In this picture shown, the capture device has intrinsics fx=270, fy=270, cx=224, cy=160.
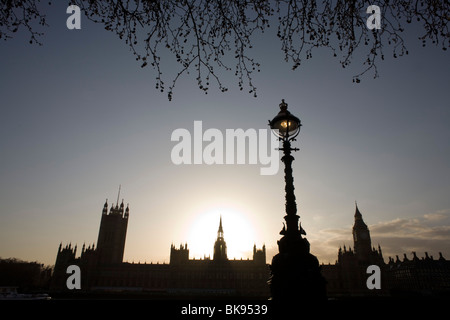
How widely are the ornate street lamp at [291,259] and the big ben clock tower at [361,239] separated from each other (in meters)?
98.1

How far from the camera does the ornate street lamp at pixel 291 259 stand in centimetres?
533

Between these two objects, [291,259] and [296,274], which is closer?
[296,274]

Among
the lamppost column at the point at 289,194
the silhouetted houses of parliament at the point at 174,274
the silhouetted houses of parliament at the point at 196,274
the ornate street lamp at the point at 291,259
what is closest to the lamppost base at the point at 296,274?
the ornate street lamp at the point at 291,259

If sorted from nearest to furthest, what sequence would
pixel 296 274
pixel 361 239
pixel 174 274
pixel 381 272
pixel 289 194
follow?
pixel 296 274, pixel 289 194, pixel 174 274, pixel 381 272, pixel 361 239

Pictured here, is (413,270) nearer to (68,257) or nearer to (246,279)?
(246,279)

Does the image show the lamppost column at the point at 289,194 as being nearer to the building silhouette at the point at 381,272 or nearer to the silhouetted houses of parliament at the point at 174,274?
the building silhouette at the point at 381,272

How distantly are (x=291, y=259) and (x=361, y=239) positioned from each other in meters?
106

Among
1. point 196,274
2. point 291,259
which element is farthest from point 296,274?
point 196,274

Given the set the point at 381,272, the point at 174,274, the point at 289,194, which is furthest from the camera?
the point at 381,272

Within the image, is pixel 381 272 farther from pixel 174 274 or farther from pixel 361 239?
pixel 174 274

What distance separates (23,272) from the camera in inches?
3312

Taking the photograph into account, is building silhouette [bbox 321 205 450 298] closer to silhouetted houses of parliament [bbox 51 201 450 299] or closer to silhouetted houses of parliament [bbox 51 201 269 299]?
silhouetted houses of parliament [bbox 51 201 450 299]

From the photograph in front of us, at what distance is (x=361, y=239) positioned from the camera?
97.1 m
